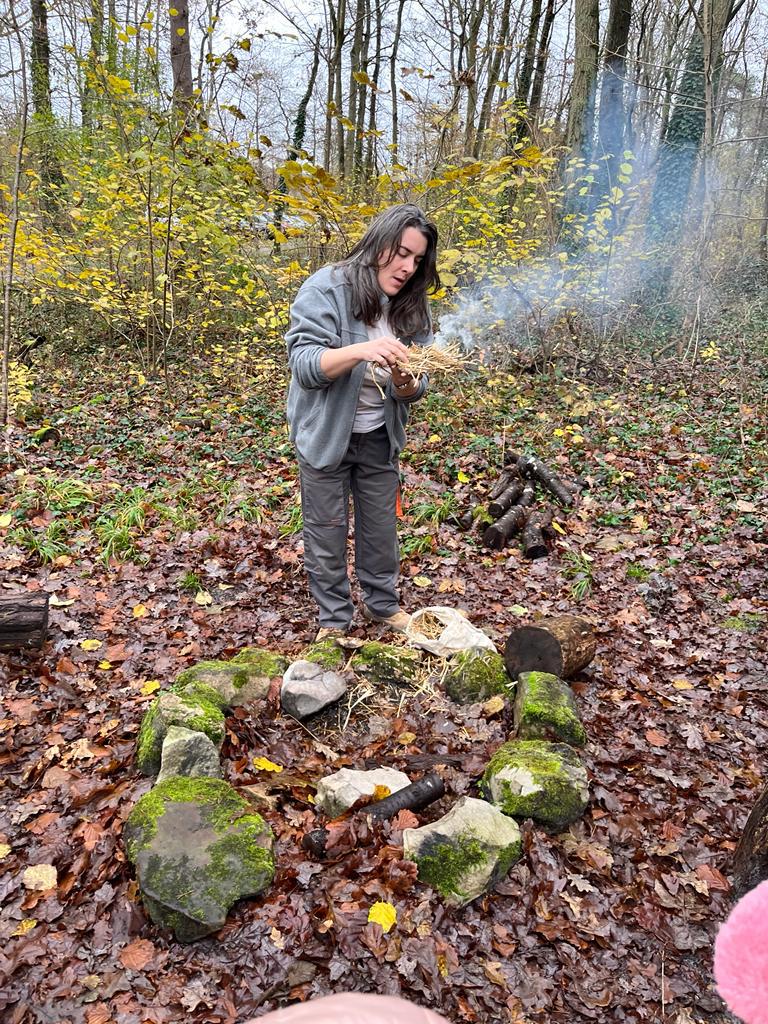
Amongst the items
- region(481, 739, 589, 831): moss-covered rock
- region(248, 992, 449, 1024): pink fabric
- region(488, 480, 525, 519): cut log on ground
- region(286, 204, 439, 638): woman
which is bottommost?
region(481, 739, 589, 831): moss-covered rock

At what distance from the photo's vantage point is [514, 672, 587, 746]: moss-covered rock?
2.89 metres

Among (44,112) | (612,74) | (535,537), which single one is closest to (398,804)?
(535,537)

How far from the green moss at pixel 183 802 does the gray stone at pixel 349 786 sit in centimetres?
31

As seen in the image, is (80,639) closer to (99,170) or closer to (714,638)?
(714,638)

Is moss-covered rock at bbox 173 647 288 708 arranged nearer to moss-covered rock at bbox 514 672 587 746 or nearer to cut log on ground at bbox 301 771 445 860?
cut log on ground at bbox 301 771 445 860

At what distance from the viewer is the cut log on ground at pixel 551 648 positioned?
3.27 m

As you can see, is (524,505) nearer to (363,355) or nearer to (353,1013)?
(363,355)

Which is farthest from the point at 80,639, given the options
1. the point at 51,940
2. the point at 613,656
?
the point at 613,656

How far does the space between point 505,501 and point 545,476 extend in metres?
0.71

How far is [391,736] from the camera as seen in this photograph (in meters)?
3.02

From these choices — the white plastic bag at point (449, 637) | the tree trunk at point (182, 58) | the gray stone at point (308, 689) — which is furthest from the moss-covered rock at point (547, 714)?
the tree trunk at point (182, 58)

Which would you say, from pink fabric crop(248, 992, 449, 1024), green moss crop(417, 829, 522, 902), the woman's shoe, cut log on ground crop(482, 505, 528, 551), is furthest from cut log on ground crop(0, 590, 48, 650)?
cut log on ground crop(482, 505, 528, 551)

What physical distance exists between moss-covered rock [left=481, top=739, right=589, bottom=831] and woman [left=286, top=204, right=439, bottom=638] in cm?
128

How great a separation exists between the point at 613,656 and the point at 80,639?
3.28 m
